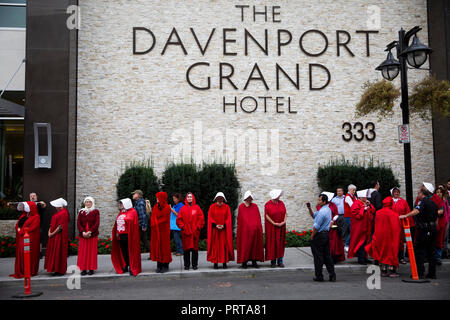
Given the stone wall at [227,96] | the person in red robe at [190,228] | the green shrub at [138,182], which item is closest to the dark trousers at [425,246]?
the person in red robe at [190,228]

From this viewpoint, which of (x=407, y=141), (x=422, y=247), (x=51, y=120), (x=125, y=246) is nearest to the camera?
(x=422, y=247)

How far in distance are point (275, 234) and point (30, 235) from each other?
590cm

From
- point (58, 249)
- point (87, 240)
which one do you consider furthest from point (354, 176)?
point (58, 249)

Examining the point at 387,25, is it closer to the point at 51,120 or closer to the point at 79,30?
the point at 79,30

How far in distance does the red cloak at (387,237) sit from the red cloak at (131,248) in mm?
5420

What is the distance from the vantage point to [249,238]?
33.4ft

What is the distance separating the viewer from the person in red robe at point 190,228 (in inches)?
392

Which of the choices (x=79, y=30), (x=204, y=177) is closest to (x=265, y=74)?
(x=204, y=177)

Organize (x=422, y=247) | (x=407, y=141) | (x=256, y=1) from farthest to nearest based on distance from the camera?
(x=256, y=1) < (x=407, y=141) < (x=422, y=247)

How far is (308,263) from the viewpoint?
10586mm

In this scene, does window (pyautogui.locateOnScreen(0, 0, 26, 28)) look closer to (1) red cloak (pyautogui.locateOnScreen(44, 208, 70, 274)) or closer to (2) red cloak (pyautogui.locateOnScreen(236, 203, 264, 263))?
(1) red cloak (pyautogui.locateOnScreen(44, 208, 70, 274))

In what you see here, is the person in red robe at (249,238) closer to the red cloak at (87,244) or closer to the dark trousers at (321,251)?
the dark trousers at (321,251)

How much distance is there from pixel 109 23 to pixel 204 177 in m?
7.03

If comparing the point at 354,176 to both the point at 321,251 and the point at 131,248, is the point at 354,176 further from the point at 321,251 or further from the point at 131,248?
the point at 131,248
